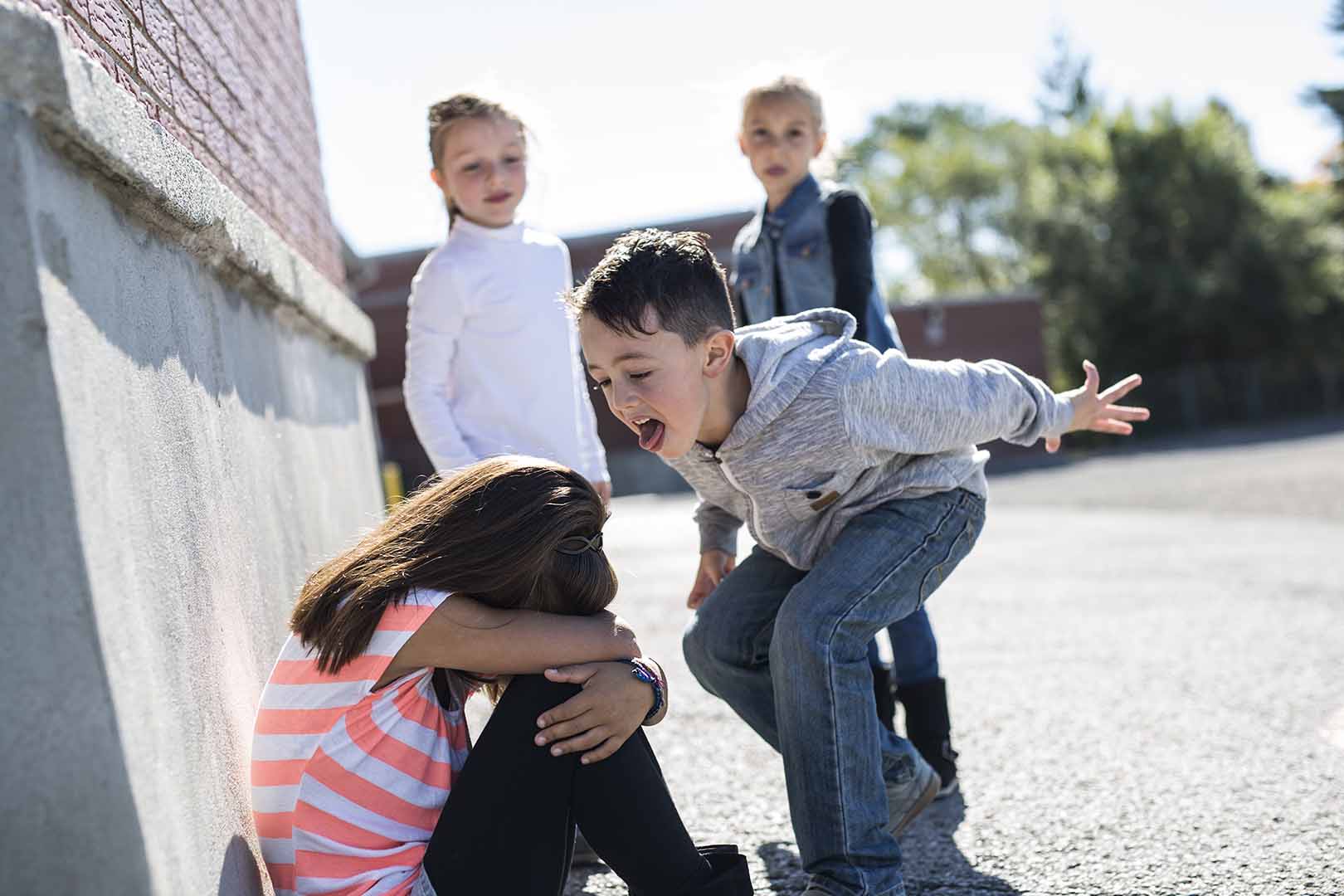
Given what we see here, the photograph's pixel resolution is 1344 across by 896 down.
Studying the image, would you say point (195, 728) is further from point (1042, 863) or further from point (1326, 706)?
point (1326, 706)

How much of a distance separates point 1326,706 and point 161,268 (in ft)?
11.9

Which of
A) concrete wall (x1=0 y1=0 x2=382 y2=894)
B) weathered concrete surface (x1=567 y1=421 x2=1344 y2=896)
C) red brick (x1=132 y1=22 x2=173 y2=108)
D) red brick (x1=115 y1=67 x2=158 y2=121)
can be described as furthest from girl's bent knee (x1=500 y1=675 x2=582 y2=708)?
red brick (x1=132 y1=22 x2=173 y2=108)

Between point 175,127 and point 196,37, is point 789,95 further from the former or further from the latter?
point 175,127

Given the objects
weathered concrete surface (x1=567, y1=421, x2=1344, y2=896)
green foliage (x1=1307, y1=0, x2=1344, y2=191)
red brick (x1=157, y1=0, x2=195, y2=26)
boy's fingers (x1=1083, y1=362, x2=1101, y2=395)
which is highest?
green foliage (x1=1307, y1=0, x2=1344, y2=191)

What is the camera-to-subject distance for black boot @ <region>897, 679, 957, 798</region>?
138 inches

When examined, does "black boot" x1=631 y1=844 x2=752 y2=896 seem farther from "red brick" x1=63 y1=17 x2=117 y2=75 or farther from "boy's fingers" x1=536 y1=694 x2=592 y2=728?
"red brick" x1=63 y1=17 x2=117 y2=75

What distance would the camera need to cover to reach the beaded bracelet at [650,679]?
7.61ft

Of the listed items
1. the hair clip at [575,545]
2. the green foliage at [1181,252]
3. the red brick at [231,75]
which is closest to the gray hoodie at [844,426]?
the hair clip at [575,545]

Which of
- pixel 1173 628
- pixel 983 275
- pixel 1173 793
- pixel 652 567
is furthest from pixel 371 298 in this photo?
pixel 983 275

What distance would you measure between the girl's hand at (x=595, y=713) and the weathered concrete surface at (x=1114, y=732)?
2.90 feet

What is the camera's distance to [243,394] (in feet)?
9.49

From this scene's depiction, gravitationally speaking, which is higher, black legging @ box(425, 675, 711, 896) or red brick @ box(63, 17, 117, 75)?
red brick @ box(63, 17, 117, 75)

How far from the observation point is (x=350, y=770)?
2152 mm

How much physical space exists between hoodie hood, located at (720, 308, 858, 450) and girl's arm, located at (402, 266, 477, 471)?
3.24 ft
